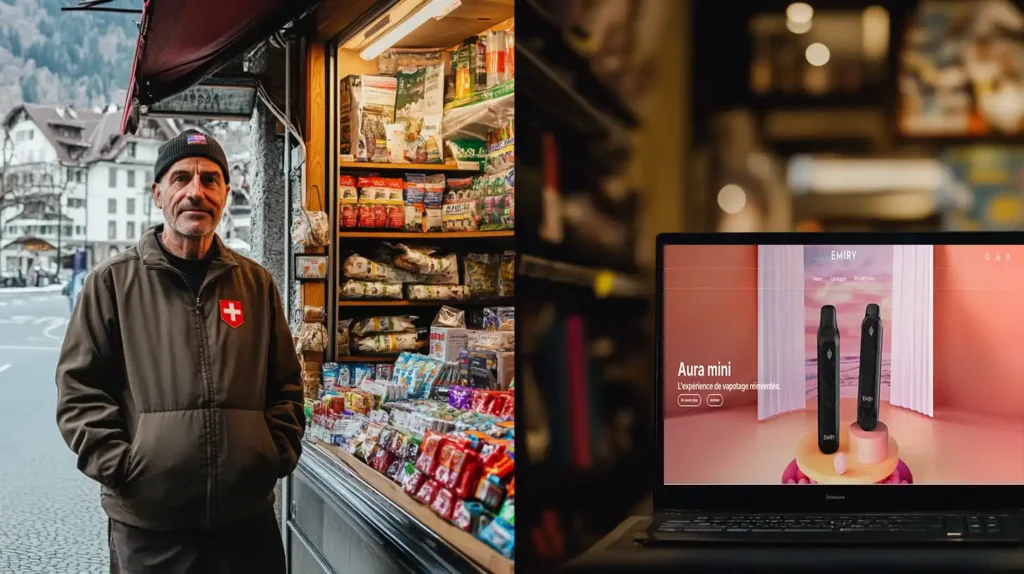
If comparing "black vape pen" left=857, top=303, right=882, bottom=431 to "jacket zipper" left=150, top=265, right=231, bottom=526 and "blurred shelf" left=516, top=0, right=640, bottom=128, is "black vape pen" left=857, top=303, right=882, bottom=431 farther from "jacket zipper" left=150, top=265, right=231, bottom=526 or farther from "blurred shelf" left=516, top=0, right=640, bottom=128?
"jacket zipper" left=150, top=265, right=231, bottom=526

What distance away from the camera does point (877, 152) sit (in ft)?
6.75

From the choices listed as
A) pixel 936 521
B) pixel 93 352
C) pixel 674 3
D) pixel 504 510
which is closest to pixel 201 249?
pixel 93 352

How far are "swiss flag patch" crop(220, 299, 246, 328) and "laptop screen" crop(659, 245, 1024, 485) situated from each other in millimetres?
1245

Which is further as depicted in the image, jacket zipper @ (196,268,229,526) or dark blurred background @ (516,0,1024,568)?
jacket zipper @ (196,268,229,526)

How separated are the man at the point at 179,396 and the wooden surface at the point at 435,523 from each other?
0.39 metres

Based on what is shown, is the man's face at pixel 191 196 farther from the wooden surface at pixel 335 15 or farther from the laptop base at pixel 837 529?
the wooden surface at pixel 335 15

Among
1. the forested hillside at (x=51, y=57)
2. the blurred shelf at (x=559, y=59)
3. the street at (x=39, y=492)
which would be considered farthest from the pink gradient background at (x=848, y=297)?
the forested hillside at (x=51, y=57)

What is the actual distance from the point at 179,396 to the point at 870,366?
1.63 metres

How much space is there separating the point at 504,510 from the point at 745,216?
884 mm

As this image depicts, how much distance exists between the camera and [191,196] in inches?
99.3

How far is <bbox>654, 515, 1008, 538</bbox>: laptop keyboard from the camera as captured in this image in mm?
1779

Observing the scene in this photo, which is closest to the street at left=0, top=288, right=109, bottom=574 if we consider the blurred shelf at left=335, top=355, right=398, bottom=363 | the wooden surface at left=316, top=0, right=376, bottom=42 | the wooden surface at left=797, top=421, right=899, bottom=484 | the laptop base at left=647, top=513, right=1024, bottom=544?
the blurred shelf at left=335, top=355, right=398, bottom=363

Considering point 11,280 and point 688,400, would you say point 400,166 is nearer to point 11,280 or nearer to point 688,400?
point 688,400

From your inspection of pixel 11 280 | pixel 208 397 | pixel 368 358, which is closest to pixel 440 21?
pixel 368 358
